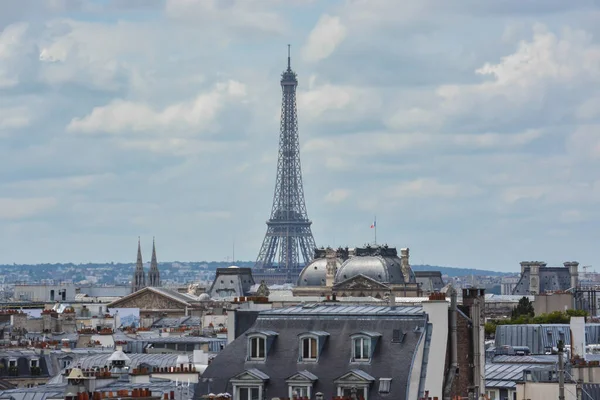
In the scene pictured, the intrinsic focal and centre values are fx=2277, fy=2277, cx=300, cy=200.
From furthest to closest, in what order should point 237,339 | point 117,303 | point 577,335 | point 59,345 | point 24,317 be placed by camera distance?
point 117,303 → point 24,317 → point 59,345 → point 577,335 → point 237,339

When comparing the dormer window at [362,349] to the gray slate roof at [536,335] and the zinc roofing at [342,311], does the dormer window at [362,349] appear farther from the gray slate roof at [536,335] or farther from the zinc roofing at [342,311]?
the gray slate roof at [536,335]

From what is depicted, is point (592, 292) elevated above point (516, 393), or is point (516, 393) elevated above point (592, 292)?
point (592, 292)

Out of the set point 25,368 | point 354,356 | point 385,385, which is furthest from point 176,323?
point 385,385

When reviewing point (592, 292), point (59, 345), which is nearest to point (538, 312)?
point (592, 292)

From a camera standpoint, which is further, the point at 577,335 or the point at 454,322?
the point at 577,335

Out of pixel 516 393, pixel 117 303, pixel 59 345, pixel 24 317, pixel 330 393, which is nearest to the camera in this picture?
pixel 330 393

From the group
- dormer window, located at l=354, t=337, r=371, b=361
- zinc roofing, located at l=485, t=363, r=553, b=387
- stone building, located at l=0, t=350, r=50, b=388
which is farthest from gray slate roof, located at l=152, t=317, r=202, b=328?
dormer window, located at l=354, t=337, r=371, b=361

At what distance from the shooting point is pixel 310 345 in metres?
44.4

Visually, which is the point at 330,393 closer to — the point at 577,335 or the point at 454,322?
the point at 454,322

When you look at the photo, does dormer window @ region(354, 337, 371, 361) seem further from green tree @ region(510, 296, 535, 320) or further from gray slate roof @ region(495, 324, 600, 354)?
green tree @ region(510, 296, 535, 320)

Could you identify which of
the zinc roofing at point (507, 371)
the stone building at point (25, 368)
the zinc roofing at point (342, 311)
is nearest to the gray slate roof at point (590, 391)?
the zinc roofing at point (507, 371)

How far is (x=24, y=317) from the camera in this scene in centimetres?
11119

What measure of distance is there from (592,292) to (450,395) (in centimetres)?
11018

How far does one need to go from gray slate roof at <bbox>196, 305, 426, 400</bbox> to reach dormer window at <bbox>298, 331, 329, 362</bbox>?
0.33 feet
